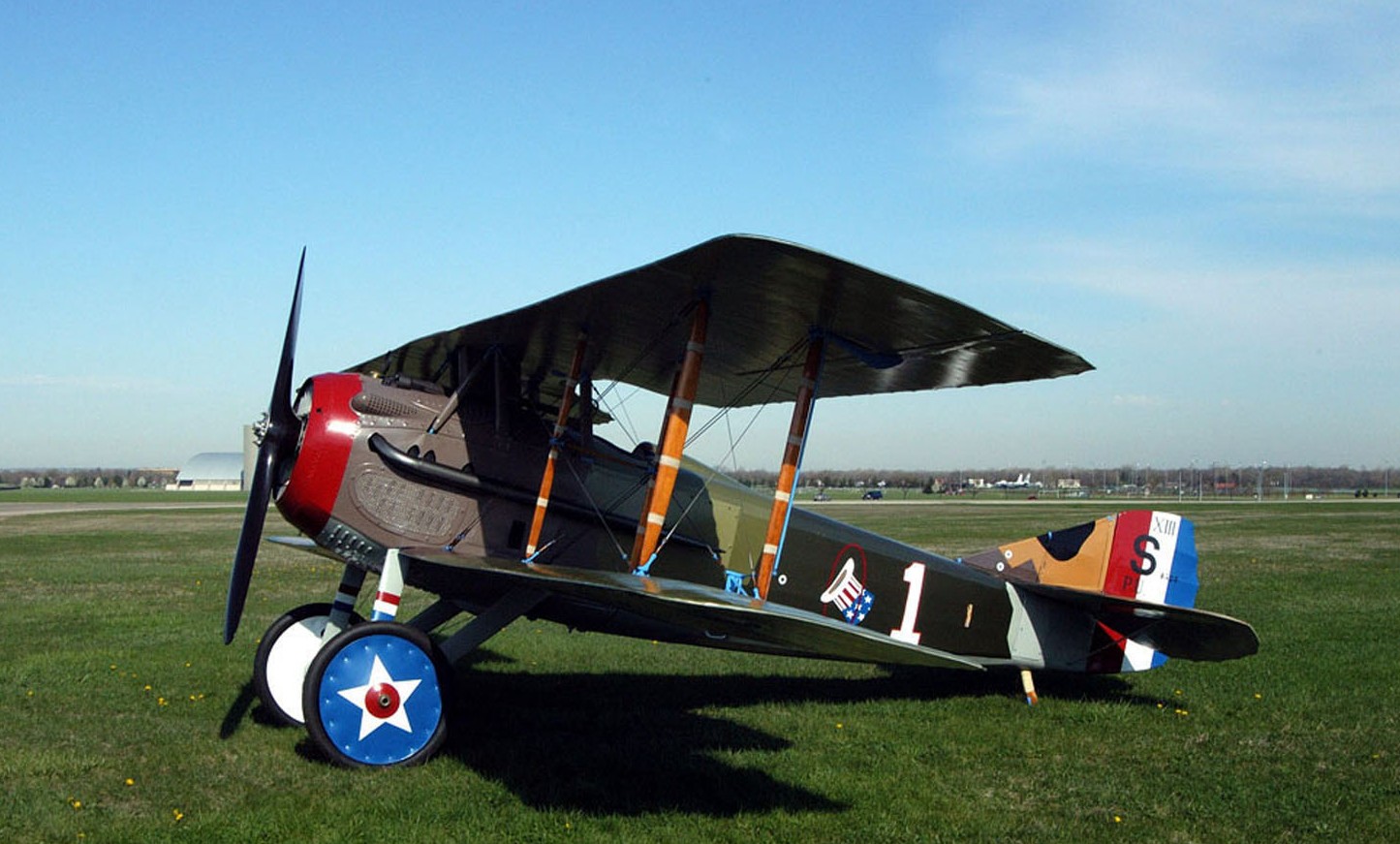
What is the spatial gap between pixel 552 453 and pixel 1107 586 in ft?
15.5

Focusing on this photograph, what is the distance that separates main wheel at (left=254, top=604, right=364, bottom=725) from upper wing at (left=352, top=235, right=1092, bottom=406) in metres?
1.97

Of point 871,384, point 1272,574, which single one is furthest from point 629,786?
point 1272,574

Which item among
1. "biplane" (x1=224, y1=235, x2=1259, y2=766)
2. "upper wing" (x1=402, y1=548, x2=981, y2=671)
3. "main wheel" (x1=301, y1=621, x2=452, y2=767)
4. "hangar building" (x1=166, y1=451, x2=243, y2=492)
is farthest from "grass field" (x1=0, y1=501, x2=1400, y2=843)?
"hangar building" (x1=166, y1=451, x2=243, y2=492)

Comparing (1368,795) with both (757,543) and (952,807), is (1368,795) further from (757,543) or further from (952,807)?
(757,543)

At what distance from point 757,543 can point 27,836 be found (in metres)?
4.70

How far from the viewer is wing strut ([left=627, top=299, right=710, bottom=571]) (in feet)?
20.3

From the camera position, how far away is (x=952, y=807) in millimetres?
5531

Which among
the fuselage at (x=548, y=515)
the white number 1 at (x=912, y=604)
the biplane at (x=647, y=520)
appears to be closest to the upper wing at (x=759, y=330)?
the biplane at (x=647, y=520)

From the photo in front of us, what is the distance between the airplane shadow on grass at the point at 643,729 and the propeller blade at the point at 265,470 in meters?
0.99

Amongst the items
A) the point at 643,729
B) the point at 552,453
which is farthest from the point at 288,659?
the point at 643,729

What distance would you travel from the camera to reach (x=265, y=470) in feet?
21.6

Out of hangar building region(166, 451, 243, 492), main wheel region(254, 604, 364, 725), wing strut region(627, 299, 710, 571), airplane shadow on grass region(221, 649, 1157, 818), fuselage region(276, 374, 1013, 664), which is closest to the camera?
airplane shadow on grass region(221, 649, 1157, 818)

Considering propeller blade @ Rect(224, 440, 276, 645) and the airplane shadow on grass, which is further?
propeller blade @ Rect(224, 440, 276, 645)

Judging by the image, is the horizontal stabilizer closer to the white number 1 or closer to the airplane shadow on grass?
the airplane shadow on grass
